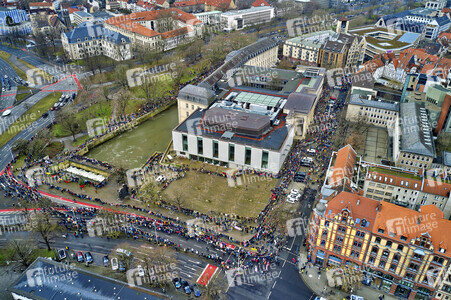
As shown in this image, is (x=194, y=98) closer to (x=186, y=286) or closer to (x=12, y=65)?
(x=186, y=286)

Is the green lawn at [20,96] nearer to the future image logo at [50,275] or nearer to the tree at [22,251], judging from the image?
the tree at [22,251]

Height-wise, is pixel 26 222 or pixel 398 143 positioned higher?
pixel 398 143

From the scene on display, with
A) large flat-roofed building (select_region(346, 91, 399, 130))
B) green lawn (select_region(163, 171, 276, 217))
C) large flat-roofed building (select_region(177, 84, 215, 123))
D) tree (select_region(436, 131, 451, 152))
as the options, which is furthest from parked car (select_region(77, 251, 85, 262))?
tree (select_region(436, 131, 451, 152))

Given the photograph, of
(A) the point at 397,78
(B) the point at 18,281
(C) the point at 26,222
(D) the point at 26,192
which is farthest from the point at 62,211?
(A) the point at 397,78

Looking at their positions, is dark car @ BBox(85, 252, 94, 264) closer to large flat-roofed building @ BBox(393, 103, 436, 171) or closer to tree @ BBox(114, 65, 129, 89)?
large flat-roofed building @ BBox(393, 103, 436, 171)

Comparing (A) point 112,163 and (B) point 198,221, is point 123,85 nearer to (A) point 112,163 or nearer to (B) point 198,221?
(A) point 112,163

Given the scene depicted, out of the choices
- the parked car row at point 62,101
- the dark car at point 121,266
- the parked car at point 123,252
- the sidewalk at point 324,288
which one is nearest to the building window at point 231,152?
the sidewalk at point 324,288
